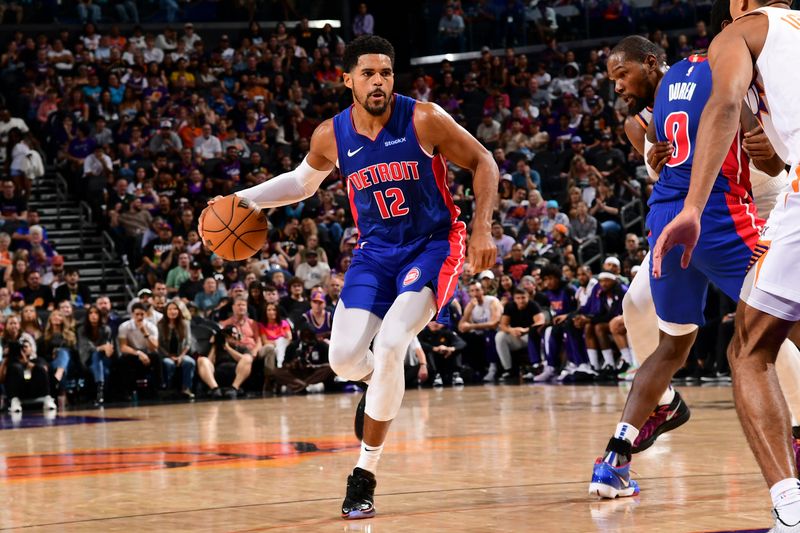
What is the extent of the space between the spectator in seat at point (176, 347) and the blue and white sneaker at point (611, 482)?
29.4 ft

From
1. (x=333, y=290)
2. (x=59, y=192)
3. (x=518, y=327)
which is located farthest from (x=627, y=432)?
(x=59, y=192)

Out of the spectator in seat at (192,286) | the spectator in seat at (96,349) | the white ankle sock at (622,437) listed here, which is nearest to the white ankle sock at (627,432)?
the white ankle sock at (622,437)

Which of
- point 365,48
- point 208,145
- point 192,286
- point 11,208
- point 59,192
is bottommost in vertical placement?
point 192,286

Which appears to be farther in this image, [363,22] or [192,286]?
[363,22]

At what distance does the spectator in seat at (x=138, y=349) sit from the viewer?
1350cm

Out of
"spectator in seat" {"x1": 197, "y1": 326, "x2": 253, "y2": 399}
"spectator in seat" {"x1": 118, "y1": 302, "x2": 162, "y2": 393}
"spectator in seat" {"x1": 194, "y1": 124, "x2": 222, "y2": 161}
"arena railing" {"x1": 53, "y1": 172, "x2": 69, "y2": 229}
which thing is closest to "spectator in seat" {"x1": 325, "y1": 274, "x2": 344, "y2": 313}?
"spectator in seat" {"x1": 197, "y1": 326, "x2": 253, "y2": 399}

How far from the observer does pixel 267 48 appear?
21812 mm

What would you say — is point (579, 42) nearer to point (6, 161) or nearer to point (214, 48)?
point (214, 48)

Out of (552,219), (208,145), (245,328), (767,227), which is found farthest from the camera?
(208,145)

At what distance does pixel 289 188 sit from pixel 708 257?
7.06ft

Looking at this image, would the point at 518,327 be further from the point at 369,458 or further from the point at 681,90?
the point at 681,90

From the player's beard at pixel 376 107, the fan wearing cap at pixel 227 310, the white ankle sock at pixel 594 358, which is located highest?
the player's beard at pixel 376 107

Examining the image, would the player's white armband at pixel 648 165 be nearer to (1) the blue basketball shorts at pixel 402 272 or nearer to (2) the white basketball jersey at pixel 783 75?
(1) the blue basketball shorts at pixel 402 272

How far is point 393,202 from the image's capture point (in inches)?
213
